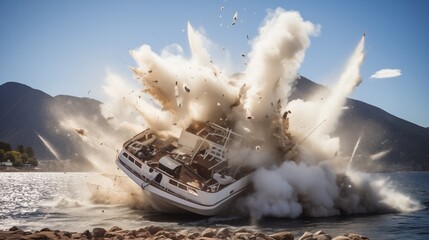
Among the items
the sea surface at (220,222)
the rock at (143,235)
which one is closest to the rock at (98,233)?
the rock at (143,235)

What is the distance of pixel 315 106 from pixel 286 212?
67.8 ft

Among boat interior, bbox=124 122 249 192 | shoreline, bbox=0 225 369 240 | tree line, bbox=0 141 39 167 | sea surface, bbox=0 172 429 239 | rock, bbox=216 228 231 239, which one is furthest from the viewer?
tree line, bbox=0 141 39 167

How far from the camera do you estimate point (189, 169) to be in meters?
36.7

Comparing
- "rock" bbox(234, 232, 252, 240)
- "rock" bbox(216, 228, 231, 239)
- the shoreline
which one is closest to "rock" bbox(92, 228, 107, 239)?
the shoreline

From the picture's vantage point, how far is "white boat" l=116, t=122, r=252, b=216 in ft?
105

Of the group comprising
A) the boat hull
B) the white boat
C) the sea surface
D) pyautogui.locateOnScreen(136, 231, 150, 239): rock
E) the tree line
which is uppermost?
the tree line

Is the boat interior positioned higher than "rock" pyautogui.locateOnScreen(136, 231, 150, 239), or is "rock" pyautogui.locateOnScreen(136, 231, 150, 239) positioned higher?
the boat interior

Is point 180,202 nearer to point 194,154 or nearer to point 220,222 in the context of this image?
point 220,222

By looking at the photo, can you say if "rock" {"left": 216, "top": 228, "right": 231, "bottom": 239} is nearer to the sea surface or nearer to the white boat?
the sea surface

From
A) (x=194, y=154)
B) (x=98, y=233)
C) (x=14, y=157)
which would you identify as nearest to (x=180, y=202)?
(x=194, y=154)

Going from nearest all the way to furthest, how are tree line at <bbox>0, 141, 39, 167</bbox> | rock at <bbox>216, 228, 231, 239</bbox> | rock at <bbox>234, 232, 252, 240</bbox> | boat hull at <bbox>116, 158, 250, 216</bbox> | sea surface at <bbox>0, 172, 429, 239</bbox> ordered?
rock at <bbox>234, 232, 252, 240</bbox> → rock at <bbox>216, 228, 231, 239</bbox> → sea surface at <bbox>0, 172, 429, 239</bbox> → boat hull at <bbox>116, 158, 250, 216</bbox> → tree line at <bbox>0, 141, 39, 167</bbox>

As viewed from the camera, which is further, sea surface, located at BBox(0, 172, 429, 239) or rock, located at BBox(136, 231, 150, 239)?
sea surface, located at BBox(0, 172, 429, 239)

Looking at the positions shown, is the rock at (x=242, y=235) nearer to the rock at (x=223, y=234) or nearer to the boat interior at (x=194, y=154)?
the rock at (x=223, y=234)

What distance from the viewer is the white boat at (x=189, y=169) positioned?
105ft
